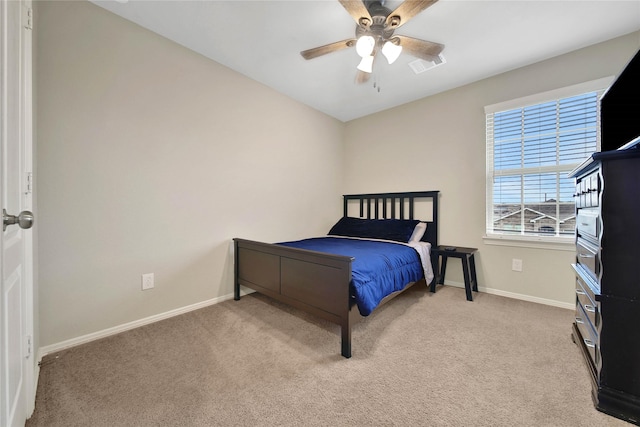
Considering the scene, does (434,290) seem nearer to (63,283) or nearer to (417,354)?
(417,354)

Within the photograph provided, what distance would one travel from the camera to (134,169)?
2049 mm

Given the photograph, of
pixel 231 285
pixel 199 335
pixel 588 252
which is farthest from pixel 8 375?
pixel 588 252

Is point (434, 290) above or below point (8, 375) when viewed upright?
below

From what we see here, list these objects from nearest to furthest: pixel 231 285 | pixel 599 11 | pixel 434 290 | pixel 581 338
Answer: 1. pixel 581 338
2. pixel 599 11
3. pixel 231 285
4. pixel 434 290

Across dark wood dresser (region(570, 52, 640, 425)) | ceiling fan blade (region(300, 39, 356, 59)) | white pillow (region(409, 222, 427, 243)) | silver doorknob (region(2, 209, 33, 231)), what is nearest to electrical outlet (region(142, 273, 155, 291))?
silver doorknob (region(2, 209, 33, 231))

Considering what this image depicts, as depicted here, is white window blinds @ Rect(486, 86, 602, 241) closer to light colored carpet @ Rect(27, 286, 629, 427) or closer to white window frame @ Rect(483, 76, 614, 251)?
white window frame @ Rect(483, 76, 614, 251)

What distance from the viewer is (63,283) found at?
5.73 ft

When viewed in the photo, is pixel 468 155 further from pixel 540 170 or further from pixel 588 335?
pixel 588 335

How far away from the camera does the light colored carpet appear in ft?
3.90

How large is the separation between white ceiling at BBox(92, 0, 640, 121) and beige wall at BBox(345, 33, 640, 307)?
6.5 inches

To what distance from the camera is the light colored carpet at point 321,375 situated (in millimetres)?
1189

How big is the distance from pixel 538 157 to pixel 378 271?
2.22m

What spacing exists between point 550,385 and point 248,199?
9.20ft

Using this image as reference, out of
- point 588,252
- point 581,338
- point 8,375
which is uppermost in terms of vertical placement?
point 588,252
